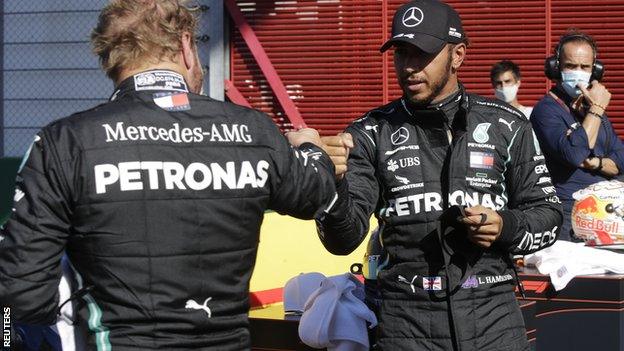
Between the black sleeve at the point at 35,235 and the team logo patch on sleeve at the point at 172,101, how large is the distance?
11.7 inches

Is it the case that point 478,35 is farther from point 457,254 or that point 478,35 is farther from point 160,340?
point 160,340

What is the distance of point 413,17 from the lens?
3.77 meters

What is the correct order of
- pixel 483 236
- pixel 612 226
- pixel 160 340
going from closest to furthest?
pixel 160 340, pixel 483 236, pixel 612 226

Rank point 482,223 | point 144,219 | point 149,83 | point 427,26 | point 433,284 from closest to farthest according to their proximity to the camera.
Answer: point 144,219 < point 149,83 < point 482,223 < point 433,284 < point 427,26

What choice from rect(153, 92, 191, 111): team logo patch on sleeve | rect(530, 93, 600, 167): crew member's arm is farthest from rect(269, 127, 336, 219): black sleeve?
rect(530, 93, 600, 167): crew member's arm

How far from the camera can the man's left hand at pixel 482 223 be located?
3488mm

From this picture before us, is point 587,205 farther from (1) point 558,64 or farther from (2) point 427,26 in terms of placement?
(2) point 427,26

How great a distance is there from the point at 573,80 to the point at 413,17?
2.85 metres

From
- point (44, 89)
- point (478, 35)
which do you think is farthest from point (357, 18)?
point (44, 89)

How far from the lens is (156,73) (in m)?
2.84

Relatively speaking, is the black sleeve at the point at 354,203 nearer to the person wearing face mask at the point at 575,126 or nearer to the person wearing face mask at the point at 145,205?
the person wearing face mask at the point at 145,205

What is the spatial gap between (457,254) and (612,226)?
1.92 m

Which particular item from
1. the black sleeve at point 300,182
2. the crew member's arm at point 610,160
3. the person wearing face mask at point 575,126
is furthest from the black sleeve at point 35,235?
the crew member's arm at point 610,160

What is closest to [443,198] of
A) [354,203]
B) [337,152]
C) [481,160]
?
[481,160]
